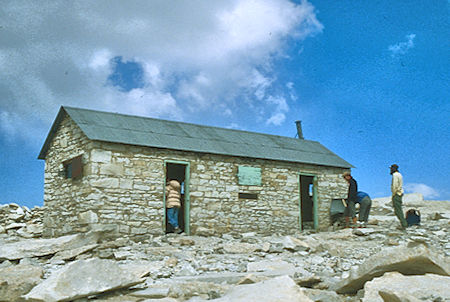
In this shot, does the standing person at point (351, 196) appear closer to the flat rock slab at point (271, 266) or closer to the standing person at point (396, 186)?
the standing person at point (396, 186)

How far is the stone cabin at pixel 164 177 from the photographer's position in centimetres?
1185

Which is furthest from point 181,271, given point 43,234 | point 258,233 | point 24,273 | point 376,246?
point 43,234

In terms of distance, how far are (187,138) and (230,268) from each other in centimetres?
671

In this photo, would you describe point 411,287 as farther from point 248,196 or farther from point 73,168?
point 73,168

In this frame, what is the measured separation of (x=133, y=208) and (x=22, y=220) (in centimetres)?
739

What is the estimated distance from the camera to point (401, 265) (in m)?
5.29

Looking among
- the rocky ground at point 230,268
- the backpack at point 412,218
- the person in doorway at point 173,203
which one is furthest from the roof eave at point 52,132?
the backpack at point 412,218

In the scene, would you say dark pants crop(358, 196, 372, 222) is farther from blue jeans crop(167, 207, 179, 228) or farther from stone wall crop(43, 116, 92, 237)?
stone wall crop(43, 116, 92, 237)

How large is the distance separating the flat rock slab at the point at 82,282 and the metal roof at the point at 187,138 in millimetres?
6460

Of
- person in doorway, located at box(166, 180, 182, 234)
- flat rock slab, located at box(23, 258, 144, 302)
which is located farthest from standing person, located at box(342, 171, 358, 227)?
flat rock slab, located at box(23, 258, 144, 302)

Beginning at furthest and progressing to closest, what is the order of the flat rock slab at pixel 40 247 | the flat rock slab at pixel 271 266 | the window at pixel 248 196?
the window at pixel 248 196
the flat rock slab at pixel 40 247
the flat rock slab at pixel 271 266

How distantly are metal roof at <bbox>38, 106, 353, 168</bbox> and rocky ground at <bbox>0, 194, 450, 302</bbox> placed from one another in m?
2.71

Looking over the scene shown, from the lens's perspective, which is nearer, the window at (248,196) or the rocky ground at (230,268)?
the rocky ground at (230,268)

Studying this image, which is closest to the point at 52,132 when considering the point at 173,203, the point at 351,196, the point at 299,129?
the point at 173,203
